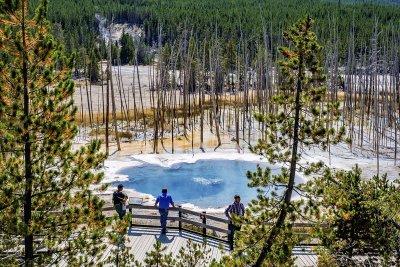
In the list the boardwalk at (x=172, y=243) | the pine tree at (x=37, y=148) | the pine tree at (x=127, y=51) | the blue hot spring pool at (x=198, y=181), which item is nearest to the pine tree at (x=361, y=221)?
the pine tree at (x=37, y=148)

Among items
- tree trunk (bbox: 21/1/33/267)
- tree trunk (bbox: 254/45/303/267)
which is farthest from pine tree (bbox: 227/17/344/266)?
tree trunk (bbox: 21/1/33/267)

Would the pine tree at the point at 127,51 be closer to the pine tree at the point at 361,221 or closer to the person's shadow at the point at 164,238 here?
the person's shadow at the point at 164,238

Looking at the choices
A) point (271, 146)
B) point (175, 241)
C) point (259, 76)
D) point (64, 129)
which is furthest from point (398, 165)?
point (64, 129)

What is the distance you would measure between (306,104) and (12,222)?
530 cm

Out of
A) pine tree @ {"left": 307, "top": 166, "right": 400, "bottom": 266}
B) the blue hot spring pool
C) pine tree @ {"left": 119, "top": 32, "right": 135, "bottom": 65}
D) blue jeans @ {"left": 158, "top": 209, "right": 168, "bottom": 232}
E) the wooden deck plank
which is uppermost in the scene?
pine tree @ {"left": 119, "top": 32, "right": 135, "bottom": 65}

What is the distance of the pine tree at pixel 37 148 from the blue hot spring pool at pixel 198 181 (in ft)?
42.4

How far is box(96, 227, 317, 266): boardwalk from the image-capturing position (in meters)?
12.2

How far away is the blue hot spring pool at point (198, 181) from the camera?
2256cm

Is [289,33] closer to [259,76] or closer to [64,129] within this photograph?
[64,129]

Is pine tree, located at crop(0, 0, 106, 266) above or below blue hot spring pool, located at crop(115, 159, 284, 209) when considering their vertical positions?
above

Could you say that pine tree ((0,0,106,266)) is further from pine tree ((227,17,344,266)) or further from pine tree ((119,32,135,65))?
pine tree ((119,32,135,65))

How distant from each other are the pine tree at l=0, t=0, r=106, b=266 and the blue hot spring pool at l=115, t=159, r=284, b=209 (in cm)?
1292

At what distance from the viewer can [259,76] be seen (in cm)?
3688

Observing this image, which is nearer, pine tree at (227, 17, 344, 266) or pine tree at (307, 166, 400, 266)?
pine tree at (307, 166, 400, 266)
